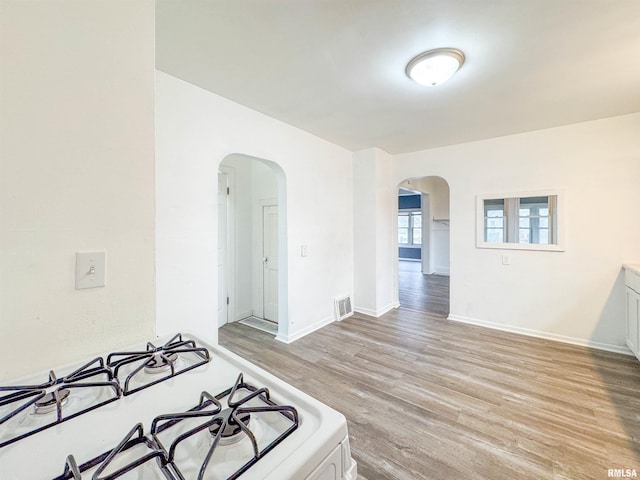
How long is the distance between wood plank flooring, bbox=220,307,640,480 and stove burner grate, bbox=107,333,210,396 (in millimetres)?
1246

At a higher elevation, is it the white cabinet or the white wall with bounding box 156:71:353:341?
the white wall with bounding box 156:71:353:341

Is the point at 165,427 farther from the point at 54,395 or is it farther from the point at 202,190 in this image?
the point at 202,190

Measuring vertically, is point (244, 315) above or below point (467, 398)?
above

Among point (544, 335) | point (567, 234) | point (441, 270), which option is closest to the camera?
→ point (567, 234)

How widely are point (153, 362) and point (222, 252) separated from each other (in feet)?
9.92

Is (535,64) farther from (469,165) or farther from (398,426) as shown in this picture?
(398,426)

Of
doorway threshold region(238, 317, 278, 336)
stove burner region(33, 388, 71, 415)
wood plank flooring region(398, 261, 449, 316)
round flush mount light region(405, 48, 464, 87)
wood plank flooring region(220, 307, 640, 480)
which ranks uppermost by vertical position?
round flush mount light region(405, 48, 464, 87)

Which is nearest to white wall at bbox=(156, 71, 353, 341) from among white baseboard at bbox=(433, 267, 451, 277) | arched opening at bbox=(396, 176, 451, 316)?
arched opening at bbox=(396, 176, 451, 316)

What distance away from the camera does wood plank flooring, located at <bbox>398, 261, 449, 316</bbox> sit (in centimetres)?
461

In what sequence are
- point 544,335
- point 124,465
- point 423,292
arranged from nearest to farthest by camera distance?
point 124,465
point 544,335
point 423,292

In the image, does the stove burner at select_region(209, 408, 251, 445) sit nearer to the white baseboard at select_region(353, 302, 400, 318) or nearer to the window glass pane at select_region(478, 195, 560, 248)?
the white baseboard at select_region(353, 302, 400, 318)

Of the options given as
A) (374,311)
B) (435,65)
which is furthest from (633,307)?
(435,65)

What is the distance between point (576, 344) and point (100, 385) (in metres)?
4.35

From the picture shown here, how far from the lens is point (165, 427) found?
2.10ft
